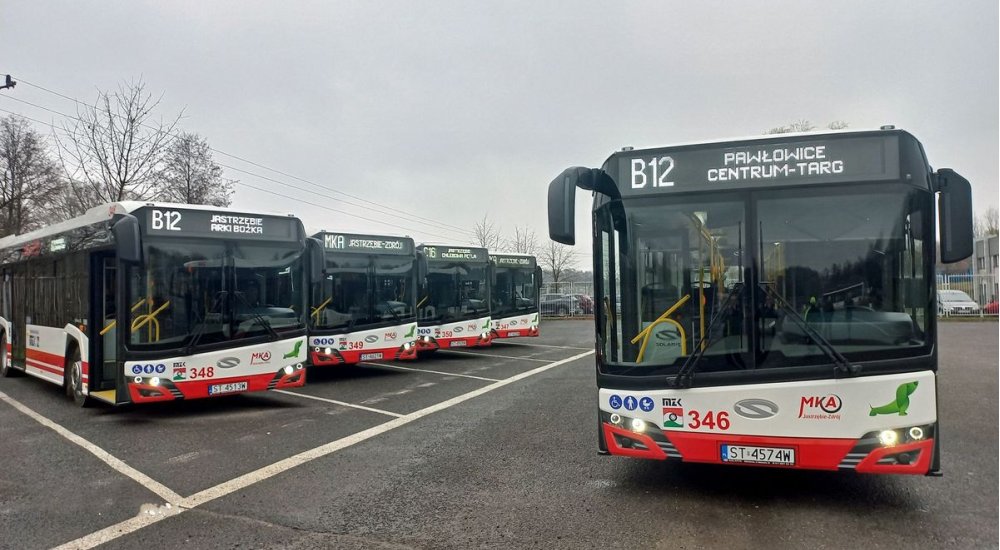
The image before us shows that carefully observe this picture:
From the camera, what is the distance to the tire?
1329 cm

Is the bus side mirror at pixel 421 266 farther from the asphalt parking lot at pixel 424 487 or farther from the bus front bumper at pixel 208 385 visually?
the asphalt parking lot at pixel 424 487

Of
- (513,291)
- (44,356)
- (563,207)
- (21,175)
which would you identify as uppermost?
(21,175)

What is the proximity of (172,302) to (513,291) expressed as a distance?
12235mm

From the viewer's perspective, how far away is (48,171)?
3067cm

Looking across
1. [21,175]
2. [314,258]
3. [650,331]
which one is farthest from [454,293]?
[21,175]

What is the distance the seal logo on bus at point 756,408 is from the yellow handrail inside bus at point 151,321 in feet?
23.2

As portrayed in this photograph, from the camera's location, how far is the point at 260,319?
9.08m

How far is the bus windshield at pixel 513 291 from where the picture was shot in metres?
19.1

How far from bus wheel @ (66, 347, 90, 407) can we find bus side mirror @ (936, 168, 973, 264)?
1049 centimetres

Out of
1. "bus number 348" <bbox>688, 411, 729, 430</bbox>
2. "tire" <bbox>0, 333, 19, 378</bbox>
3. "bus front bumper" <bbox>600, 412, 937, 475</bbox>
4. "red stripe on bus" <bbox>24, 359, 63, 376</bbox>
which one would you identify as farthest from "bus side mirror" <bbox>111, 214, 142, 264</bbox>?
"tire" <bbox>0, 333, 19, 378</bbox>

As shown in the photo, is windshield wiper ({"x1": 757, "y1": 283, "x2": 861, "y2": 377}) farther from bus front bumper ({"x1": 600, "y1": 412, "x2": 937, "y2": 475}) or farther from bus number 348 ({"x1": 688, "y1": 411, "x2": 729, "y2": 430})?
bus number 348 ({"x1": 688, "y1": 411, "x2": 729, "y2": 430})

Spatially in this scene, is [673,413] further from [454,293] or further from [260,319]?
[454,293]

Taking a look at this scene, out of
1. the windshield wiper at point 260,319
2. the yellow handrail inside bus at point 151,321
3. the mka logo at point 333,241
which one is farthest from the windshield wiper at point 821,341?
the mka logo at point 333,241

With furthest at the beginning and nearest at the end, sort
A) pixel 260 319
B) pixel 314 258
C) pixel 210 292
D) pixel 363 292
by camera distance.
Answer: pixel 363 292, pixel 314 258, pixel 260 319, pixel 210 292
